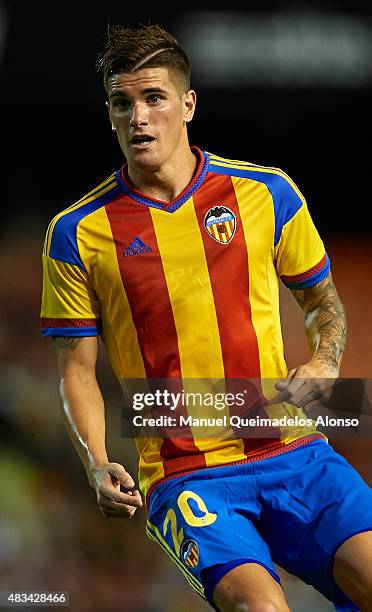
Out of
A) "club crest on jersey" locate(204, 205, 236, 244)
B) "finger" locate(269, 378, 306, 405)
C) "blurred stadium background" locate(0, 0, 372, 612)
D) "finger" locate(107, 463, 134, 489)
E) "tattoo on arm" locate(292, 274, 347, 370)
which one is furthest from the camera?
"blurred stadium background" locate(0, 0, 372, 612)

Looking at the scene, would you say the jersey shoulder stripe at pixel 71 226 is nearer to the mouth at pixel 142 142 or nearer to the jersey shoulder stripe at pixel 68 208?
the jersey shoulder stripe at pixel 68 208

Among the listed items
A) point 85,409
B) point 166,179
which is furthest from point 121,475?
point 166,179

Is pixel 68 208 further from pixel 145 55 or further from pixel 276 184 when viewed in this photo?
pixel 276 184

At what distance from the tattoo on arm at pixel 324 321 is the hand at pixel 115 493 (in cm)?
56

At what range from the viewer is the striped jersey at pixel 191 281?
7.70 ft

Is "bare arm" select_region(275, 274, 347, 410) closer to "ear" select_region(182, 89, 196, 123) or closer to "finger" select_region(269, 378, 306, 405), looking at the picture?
"finger" select_region(269, 378, 306, 405)

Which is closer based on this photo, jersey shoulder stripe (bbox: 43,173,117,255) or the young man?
the young man

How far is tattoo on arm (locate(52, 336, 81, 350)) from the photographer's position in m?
2.45

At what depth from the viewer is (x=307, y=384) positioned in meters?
2.13

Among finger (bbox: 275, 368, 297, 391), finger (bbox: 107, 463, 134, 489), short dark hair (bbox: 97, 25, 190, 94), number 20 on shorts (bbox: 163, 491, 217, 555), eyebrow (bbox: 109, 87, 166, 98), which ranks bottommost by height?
number 20 on shorts (bbox: 163, 491, 217, 555)

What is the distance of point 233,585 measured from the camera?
197 cm

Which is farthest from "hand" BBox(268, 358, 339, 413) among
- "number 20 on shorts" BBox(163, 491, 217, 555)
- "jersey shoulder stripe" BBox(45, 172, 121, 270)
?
"jersey shoulder stripe" BBox(45, 172, 121, 270)

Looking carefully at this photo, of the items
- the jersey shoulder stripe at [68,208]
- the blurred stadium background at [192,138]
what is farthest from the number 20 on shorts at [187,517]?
the blurred stadium background at [192,138]

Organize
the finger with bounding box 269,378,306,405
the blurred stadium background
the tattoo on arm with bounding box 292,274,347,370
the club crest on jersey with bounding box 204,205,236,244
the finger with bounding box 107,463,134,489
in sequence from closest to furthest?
the finger with bounding box 107,463,134,489, the finger with bounding box 269,378,306,405, the tattoo on arm with bounding box 292,274,347,370, the club crest on jersey with bounding box 204,205,236,244, the blurred stadium background
